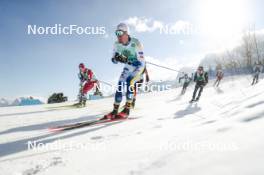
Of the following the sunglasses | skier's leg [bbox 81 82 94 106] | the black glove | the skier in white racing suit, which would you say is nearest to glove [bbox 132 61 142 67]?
the skier in white racing suit

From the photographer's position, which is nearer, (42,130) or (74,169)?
(74,169)

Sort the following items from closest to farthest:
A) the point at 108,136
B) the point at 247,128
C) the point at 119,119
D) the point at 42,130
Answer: the point at 247,128, the point at 108,136, the point at 42,130, the point at 119,119

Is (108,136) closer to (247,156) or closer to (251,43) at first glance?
(247,156)

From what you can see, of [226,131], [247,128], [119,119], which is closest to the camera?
[247,128]

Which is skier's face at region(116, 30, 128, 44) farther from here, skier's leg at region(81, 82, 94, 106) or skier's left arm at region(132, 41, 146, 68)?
skier's leg at region(81, 82, 94, 106)

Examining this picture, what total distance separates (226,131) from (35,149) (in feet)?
8.26

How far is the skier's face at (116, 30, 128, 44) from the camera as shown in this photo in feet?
21.5

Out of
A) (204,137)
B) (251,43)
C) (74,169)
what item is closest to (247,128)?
(204,137)

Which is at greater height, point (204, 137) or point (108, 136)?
point (204, 137)

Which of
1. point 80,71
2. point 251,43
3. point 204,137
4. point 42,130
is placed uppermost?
point 251,43

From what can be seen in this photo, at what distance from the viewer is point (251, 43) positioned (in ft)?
185

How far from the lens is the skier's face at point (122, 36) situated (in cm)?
654

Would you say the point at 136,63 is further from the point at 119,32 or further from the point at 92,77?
the point at 92,77

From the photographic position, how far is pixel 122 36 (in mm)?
6586
